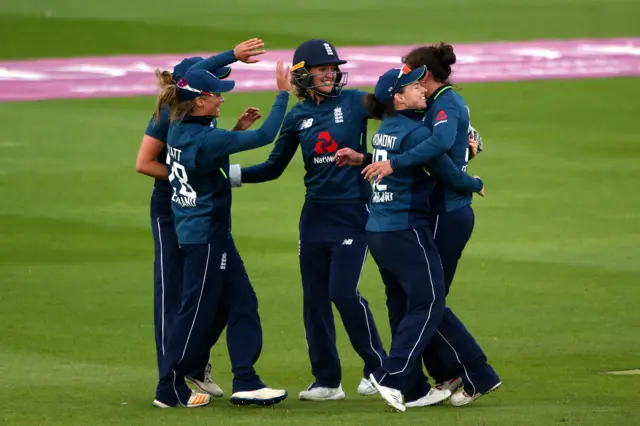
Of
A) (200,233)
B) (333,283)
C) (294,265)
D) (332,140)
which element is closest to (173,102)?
(200,233)

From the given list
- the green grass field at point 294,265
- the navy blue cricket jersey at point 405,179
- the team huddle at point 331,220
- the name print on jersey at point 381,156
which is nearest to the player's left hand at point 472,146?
the team huddle at point 331,220

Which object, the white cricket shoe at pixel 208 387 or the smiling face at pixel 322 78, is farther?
the white cricket shoe at pixel 208 387

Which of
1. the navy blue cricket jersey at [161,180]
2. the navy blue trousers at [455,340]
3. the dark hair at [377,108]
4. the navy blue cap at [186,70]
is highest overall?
the navy blue cap at [186,70]

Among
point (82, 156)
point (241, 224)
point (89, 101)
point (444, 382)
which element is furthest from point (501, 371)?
point (89, 101)

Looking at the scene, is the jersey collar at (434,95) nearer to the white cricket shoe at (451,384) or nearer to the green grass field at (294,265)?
the white cricket shoe at (451,384)

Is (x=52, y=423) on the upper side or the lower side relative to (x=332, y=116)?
lower

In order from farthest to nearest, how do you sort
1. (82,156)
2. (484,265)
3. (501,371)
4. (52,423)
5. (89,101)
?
(89,101) → (82,156) → (484,265) → (501,371) → (52,423)

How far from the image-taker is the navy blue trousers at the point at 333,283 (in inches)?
338

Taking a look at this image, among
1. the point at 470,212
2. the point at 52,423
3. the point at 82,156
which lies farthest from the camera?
Result: the point at 82,156

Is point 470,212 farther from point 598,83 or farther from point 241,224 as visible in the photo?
point 598,83

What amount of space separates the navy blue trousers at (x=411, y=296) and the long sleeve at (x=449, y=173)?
1.05 feet

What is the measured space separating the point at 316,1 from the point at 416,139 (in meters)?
25.8

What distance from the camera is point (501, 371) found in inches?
373

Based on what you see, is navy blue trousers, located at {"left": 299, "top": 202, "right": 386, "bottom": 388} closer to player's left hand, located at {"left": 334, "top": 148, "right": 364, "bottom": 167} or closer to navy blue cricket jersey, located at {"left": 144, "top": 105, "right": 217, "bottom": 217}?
player's left hand, located at {"left": 334, "top": 148, "right": 364, "bottom": 167}
